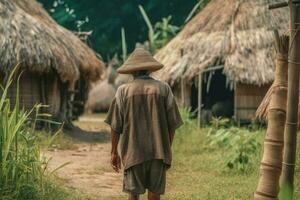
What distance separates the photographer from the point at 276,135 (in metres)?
4.41

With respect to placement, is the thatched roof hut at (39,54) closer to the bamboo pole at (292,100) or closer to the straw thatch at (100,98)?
the straw thatch at (100,98)

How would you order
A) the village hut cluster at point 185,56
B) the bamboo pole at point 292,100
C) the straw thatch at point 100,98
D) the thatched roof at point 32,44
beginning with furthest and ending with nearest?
1. the straw thatch at point 100,98
2. the village hut cluster at point 185,56
3. the thatched roof at point 32,44
4. the bamboo pole at point 292,100

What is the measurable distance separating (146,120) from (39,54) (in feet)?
27.2

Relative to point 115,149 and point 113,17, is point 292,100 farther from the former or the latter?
point 113,17

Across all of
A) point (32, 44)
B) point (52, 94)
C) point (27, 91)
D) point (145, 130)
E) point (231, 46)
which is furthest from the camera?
point (231, 46)

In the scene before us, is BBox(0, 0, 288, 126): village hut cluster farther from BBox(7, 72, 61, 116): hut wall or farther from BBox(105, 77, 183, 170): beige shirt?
BBox(105, 77, 183, 170): beige shirt

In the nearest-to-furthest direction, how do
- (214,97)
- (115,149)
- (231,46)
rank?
(115,149) < (231,46) < (214,97)

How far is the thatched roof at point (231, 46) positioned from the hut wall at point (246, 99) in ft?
2.44

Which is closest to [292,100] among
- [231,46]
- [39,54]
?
[39,54]

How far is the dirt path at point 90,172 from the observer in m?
6.87

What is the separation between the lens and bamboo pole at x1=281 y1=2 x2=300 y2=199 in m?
4.30

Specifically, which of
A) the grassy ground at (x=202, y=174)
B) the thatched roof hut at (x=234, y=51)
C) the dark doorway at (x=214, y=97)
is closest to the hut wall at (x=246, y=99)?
the thatched roof hut at (x=234, y=51)

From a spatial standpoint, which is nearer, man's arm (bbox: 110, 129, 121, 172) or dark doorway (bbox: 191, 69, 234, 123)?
man's arm (bbox: 110, 129, 121, 172)

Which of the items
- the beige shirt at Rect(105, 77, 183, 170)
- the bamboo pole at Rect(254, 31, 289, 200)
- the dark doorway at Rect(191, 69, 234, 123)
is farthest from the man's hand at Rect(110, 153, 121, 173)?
the dark doorway at Rect(191, 69, 234, 123)
